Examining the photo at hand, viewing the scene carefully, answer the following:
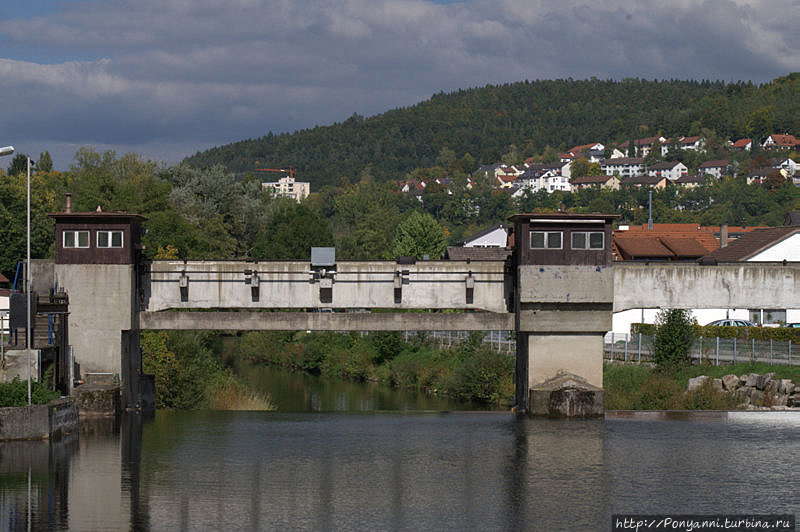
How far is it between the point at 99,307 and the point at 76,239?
3392 mm

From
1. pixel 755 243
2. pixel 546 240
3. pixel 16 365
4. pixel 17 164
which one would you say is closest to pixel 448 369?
pixel 755 243

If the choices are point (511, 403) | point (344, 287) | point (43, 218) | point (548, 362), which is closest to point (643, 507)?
point (548, 362)

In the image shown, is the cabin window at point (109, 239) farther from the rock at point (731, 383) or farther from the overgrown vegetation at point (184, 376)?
the rock at point (731, 383)

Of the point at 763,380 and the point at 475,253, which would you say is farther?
the point at 475,253

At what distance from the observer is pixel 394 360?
88.1 metres

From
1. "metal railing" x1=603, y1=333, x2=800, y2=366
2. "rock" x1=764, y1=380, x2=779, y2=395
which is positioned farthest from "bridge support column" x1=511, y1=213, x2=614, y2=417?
"metal railing" x1=603, y1=333, x2=800, y2=366

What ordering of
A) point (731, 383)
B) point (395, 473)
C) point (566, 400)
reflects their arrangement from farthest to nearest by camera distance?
point (731, 383)
point (566, 400)
point (395, 473)

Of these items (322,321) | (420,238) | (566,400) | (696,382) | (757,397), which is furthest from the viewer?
(420,238)

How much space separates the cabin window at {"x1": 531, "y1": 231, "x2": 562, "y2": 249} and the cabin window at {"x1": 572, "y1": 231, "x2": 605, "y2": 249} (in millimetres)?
754

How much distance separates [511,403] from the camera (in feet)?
214

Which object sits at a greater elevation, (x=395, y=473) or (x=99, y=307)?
(x=99, y=307)

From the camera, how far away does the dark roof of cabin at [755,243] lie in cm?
7831

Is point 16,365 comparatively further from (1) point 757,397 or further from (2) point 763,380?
(2) point 763,380

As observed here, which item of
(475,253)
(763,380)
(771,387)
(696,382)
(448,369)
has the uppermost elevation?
(475,253)
